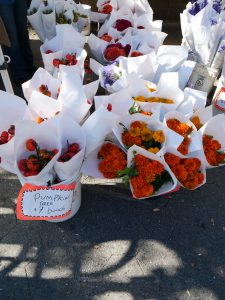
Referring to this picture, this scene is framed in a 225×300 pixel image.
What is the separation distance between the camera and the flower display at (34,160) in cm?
154

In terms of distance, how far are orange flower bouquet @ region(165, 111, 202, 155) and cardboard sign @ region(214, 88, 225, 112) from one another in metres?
0.95

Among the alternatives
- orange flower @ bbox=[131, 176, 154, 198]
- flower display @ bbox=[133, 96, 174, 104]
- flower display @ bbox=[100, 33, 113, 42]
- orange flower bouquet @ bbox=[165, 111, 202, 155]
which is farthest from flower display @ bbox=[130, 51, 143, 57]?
orange flower @ bbox=[131, 176, 154, 198]

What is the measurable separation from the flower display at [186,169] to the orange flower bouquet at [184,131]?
2.3 inches

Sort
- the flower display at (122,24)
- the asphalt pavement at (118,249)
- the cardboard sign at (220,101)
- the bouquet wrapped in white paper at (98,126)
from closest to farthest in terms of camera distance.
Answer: the bouquet wrapped in white paper at (98,126), the asphalt pavement at (118,249), the cardboard sign at (220,101), the flower display at (122,24)

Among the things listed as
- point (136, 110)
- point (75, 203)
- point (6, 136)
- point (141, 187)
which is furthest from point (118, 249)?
point (6, 136)

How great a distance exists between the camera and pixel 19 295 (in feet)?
5.84

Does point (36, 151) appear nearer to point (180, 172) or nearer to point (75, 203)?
point (75, 203)

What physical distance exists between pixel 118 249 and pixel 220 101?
5.13ft

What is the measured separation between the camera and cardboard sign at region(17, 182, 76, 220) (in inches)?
66.1

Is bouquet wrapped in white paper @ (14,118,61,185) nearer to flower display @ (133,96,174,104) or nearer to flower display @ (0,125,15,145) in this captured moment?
flower display @ (0,125,15,145)

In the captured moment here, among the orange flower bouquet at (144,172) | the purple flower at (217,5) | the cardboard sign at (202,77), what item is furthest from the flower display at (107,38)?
the orange flower bouquet at (144,172)

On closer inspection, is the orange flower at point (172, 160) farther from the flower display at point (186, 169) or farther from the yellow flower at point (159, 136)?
the yellow flower at point (159, 136)

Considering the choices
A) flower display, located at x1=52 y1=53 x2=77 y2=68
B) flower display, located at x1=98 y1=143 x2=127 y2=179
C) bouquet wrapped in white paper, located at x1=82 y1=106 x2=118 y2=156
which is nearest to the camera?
bouquet wrapped in white paper, located at x1=82 y1=106 x2=118 y2=156

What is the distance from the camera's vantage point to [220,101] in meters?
2.58
